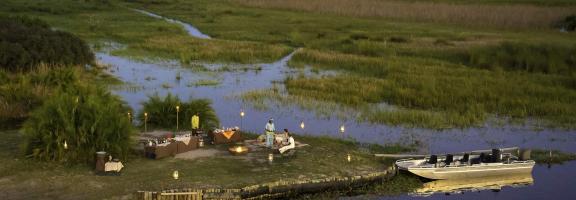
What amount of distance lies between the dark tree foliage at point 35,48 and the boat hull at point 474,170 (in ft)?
Result: 97.5

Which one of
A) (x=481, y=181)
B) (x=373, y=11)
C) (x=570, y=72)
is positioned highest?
(x=373, y=11)

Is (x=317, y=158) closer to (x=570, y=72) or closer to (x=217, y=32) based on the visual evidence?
(x=570, y=72)

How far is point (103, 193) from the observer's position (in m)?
25.2

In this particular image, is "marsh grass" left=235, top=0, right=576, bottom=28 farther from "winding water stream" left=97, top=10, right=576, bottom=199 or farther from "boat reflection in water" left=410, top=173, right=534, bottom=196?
"boat reflection in water" left=410, top=173, right=534, bottom=196

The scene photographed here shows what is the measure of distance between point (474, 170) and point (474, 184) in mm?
573

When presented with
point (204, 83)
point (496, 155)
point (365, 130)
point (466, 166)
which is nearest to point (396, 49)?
point (204, 83)

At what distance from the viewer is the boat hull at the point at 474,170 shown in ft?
97.2

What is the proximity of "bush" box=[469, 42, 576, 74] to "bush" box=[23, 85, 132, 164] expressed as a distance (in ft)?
Result: 121

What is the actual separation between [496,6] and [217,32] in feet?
136

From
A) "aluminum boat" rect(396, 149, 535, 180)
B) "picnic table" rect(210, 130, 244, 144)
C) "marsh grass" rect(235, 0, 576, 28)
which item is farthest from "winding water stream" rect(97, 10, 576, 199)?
"marsh grass" rect(235, 0, 576, 28)

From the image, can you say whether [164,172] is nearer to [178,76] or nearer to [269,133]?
[269,133]

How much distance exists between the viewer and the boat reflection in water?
29.4 meters

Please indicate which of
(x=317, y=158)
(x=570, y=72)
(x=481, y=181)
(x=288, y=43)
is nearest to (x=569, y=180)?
(x=481, y=181)

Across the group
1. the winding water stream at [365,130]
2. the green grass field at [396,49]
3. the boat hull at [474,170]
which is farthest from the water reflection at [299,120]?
the boat hull at [474,170]
